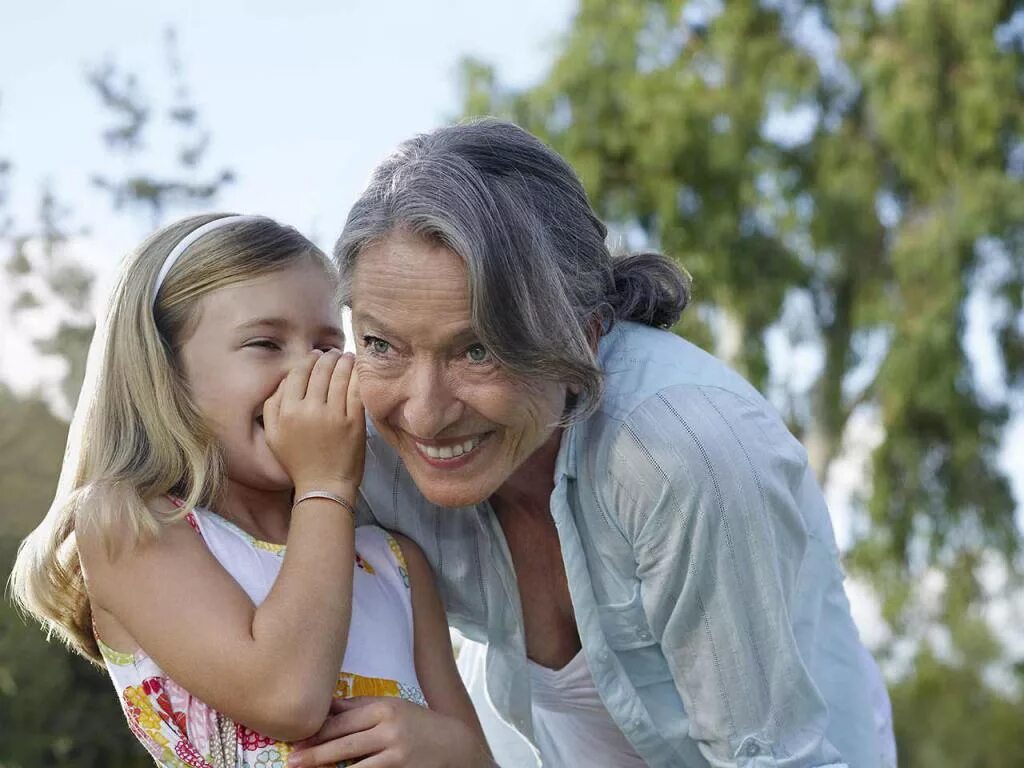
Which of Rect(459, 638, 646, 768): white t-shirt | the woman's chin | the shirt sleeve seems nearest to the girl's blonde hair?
the woman's chin

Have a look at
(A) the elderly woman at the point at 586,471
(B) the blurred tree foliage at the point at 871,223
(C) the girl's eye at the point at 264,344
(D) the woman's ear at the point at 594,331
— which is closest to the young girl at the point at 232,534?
(C) the girl's eye at the point at 264,344

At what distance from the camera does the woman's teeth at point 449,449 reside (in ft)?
7.94

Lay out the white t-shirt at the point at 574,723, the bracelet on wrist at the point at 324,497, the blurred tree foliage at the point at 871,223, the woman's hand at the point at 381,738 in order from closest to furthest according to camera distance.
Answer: the woman's hand at the point at 381,738
the bracelet on wrist at the point at 324,497
the white t-shirt at the point at 574,723
the blurred tree foliage at the point at 871,223

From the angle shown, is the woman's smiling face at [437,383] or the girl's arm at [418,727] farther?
the girl's arm at [418,727]

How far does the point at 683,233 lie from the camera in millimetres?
13328

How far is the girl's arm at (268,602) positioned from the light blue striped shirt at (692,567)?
0.35 metres

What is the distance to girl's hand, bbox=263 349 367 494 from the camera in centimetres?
247

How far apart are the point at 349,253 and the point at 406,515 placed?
2.24 feet

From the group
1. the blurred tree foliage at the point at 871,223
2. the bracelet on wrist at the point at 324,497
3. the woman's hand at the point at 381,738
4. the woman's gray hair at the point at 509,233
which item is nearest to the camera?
the woman's gray hair at the point at 509,233

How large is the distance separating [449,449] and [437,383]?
167mm

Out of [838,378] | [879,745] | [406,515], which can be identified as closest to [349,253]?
[406,515]

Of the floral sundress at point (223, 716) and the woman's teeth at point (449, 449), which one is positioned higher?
the woman's teeth at point (449, 449)

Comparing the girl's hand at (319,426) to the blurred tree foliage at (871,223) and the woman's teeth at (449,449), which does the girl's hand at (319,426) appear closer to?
the woman's teeth at (449,449)

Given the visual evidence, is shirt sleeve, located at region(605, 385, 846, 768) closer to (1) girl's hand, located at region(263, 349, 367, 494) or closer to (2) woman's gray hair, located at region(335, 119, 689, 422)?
(2) woman's gray hair, located at region(335, 119, 689, 422)
